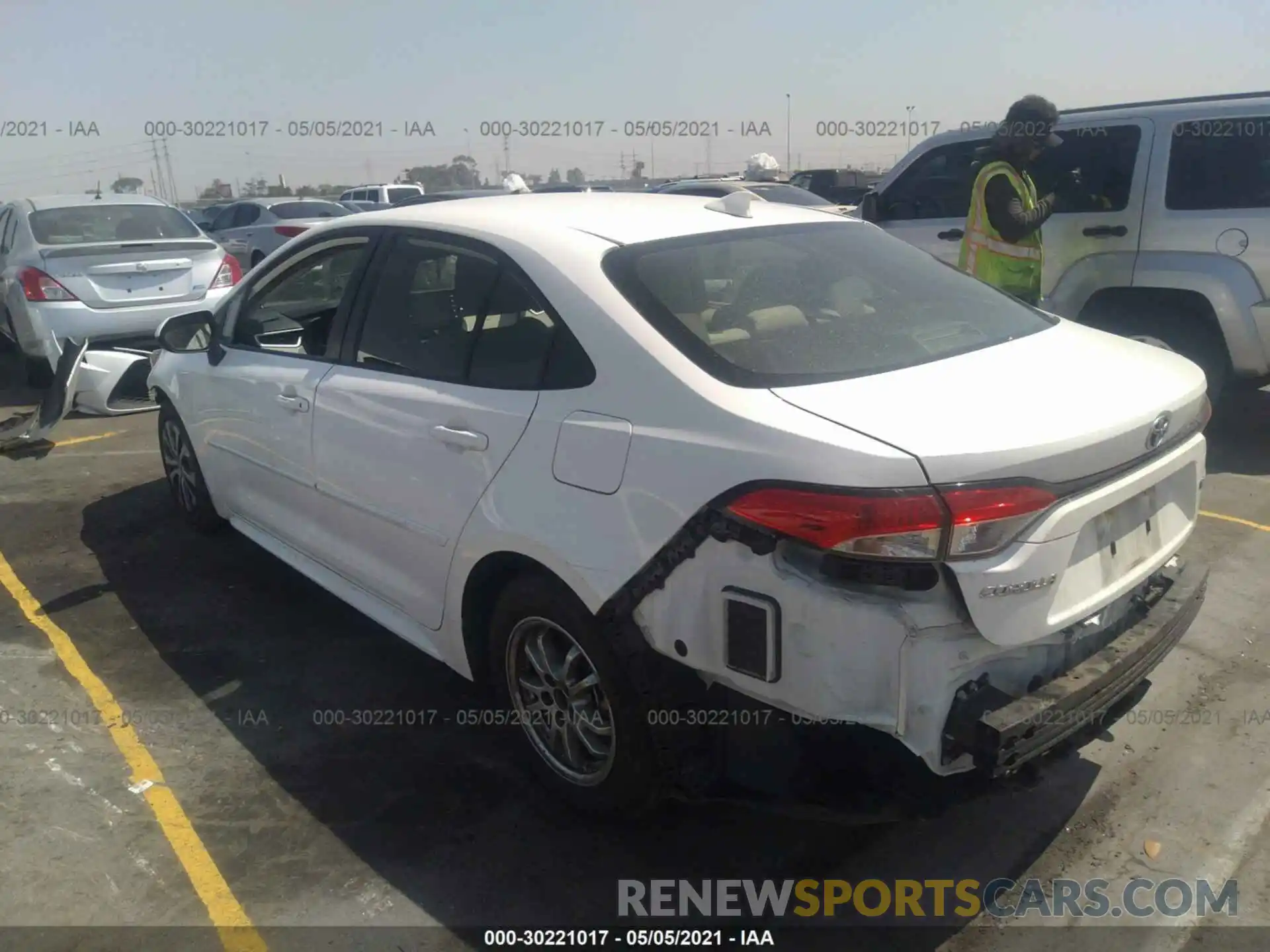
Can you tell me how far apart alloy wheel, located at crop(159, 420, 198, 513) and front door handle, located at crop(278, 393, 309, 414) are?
136cm

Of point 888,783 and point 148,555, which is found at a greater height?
point 888,783

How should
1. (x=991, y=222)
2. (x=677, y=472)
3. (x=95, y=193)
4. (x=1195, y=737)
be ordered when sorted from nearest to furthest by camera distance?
(x=677, y=472) → (x=1195, y=737) → (x=991, y=222) → (x=95, y=193)

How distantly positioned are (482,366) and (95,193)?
792 centimetres

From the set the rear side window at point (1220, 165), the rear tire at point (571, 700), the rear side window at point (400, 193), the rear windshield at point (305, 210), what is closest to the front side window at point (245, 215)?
the rear windshield at point (305, 210)

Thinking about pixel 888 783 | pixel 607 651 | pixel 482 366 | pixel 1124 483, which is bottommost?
pixel 888 783

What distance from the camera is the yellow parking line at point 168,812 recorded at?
2.62 meters

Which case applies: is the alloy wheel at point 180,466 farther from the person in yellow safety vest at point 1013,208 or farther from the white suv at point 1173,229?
the white suv at point 1173,229

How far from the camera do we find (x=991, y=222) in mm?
5637

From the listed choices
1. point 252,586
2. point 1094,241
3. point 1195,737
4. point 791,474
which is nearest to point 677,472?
point 791,474

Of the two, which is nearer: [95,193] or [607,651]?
[607,651]

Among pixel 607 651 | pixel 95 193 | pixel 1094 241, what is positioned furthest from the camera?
pixel 95 193

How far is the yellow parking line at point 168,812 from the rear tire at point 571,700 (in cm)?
92

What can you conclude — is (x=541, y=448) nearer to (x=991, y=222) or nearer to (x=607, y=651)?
(x=607, y=651)

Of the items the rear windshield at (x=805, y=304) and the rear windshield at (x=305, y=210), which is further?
the rear windshield at (x=305, y=210)
